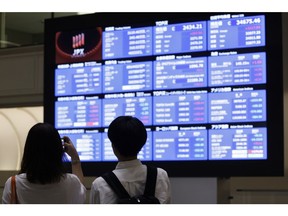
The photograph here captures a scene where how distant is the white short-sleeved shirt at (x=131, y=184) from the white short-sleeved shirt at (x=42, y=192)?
20 cm

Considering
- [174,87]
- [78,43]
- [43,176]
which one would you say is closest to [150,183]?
[43,176]

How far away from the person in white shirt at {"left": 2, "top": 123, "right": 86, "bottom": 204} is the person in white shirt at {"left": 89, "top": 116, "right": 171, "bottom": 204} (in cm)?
21

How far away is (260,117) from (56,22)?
1.91 m

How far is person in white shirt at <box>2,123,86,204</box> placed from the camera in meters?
2.66

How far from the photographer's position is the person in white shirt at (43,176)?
2656 mm

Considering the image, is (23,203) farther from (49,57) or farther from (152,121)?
(49,57)

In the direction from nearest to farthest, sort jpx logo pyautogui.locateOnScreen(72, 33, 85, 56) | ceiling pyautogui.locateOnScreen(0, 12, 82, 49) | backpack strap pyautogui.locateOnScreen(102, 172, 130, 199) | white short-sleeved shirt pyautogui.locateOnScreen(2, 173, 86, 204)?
backpack strap pyautogui.locateOnScreen(102, 172, 130, 199)
white short-sleeved shirt pyautogui.locateOnScreen(2, 173, 86, 204)
jpx logo pyautogui.locateOnScreen(72, 33, 85, 56)
ceiling pyautogui.locateOnScreen(0, 12, 82, 49)

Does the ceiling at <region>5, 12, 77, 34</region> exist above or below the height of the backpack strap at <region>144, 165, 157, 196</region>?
above

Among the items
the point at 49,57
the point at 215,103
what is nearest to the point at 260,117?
the point at 215,103

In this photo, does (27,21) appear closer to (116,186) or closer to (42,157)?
(42,157)

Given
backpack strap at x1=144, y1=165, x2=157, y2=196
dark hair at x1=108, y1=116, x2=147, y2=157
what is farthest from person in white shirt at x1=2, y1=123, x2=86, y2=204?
backpack strap at x1=144, y1=165, x2=157, y2=196

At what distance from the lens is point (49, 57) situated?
4.74 metres

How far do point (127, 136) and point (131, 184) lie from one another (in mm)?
217

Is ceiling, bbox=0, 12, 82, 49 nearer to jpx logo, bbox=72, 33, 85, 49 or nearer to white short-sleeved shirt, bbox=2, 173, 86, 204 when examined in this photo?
jpx logo, bbox=72, 33, 85, 49
